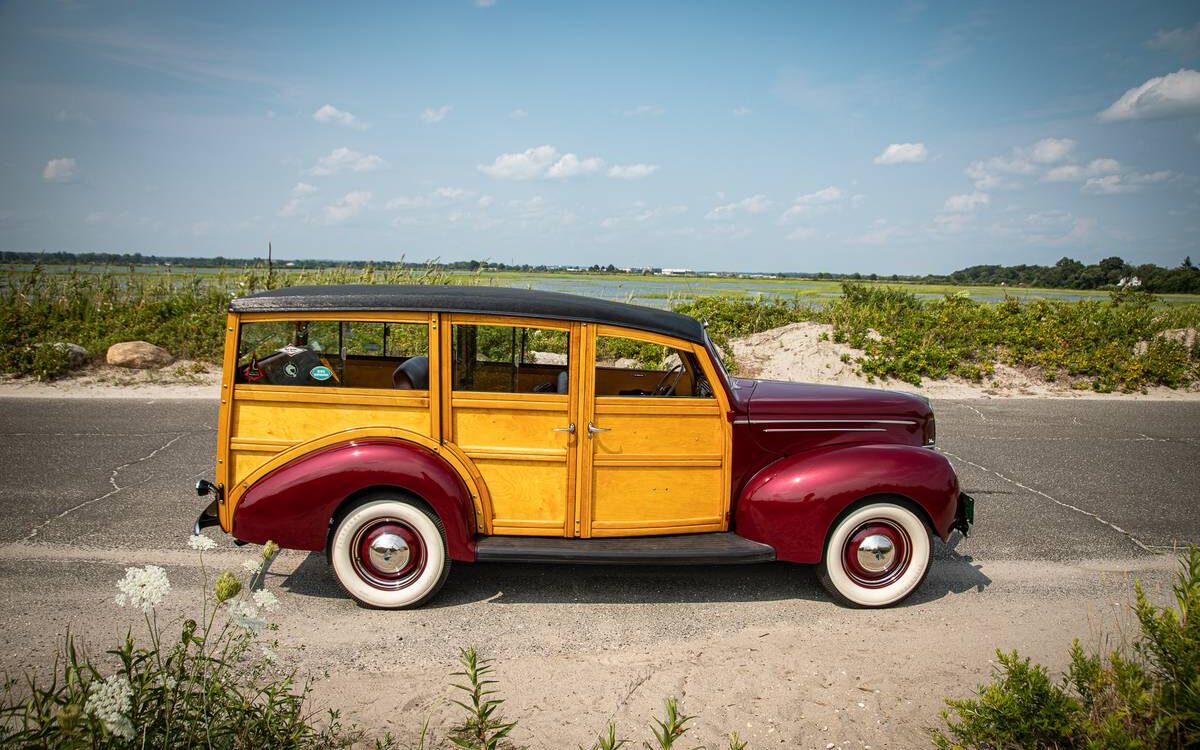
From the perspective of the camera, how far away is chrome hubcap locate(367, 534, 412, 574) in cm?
425

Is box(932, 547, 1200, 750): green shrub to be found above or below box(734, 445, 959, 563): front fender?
below

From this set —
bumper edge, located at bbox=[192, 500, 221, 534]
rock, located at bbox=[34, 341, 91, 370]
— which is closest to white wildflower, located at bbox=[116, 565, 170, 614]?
bumper edge, located at bbox=[192, 500, 221, 534]

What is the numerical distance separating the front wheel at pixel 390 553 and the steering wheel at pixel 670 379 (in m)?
1.73

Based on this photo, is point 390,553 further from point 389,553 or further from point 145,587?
point 145,587

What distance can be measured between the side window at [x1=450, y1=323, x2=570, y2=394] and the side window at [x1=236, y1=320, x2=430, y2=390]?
0.25 metres

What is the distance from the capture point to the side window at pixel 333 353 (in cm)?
438

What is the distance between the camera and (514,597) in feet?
15.1

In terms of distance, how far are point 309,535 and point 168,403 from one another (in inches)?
284

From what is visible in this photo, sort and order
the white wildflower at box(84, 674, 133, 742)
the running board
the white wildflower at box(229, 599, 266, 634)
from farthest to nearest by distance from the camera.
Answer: the running board → the white wildflower at box(229, 599, 266, 634) → the white wildflower at box(84, 674, 133, 742)

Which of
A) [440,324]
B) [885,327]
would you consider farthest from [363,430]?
[885,327]

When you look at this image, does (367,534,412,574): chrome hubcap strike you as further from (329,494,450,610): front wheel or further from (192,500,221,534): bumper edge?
(192,500,221,534): bumper edge

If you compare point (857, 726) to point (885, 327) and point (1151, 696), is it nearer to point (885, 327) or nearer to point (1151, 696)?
point (1151, 696)

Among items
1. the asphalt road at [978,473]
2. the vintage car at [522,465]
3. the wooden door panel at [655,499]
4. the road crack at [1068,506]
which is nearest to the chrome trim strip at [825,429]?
the vintage car at [522,465]

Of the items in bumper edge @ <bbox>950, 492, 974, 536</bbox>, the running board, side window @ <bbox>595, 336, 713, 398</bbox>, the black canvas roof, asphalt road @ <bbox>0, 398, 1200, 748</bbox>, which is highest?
the black canvas roof
